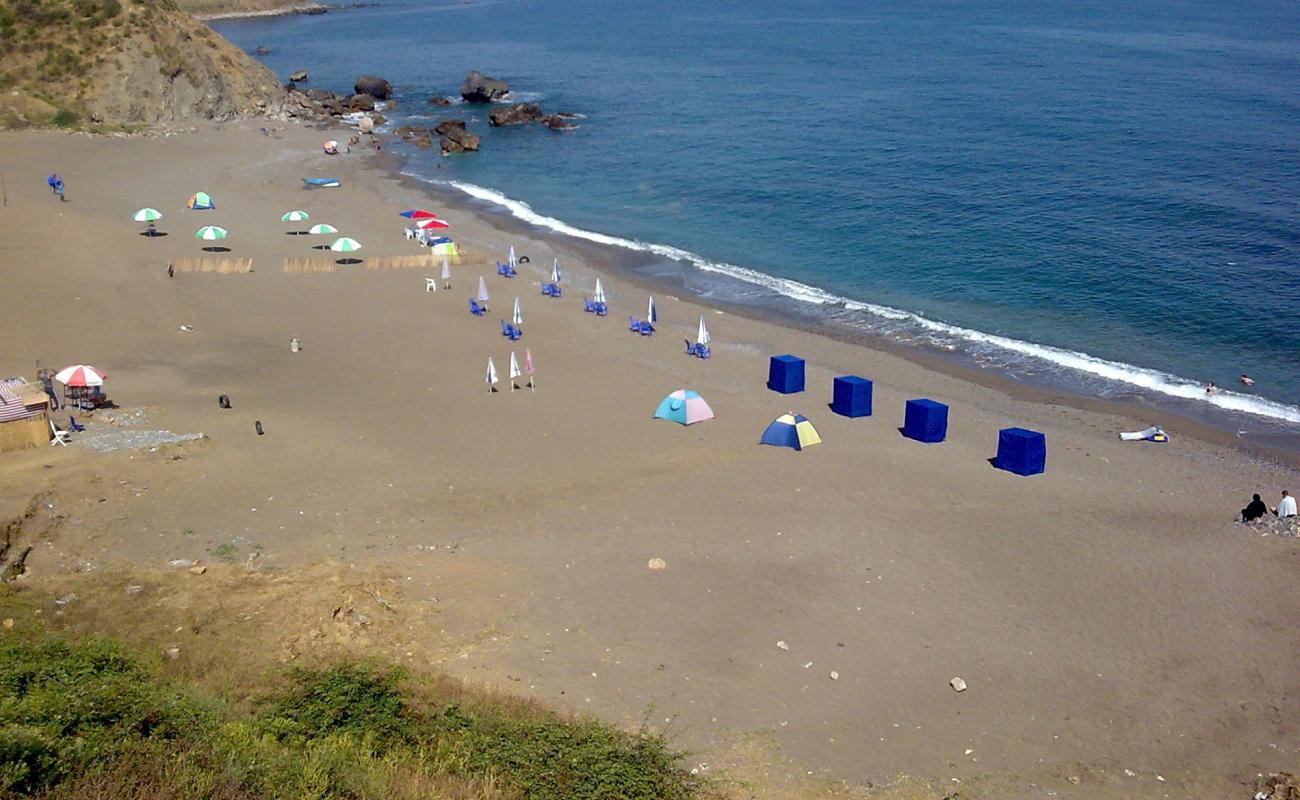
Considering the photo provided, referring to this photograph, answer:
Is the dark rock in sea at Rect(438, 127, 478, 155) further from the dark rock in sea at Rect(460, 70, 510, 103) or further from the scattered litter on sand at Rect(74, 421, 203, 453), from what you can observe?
the scattered litter on sand at Rect(74, 421, 203, 453)

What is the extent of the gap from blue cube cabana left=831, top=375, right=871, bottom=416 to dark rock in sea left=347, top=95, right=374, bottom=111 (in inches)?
2206

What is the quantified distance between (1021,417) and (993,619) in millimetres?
10809

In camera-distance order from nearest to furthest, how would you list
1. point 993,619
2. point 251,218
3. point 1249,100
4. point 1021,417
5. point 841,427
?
1. point 993,619
2. point 841,427
3. point 1021,417
4. point 251,218
5. point 1249,100

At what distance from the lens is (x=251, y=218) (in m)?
44.2

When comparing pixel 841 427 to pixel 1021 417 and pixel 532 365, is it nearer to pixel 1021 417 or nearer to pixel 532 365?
pixel 1021 417

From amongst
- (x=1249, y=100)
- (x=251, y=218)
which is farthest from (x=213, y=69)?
(x=1249, y=100)

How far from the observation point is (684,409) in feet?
82.9

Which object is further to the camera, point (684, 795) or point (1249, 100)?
point (1249, 100)

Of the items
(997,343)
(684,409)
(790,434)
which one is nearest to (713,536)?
(790,434)

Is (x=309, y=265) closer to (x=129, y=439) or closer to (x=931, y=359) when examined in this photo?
(x=129, y=439)

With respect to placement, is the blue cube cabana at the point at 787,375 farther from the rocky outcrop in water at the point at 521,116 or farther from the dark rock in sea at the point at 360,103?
the dark rock in sea at the point at 360,103

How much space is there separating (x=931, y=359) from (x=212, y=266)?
2349 cm

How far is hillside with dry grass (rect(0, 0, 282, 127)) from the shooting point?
5753 centimetres

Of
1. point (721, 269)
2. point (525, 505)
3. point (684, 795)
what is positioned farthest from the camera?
point (721, 269)
